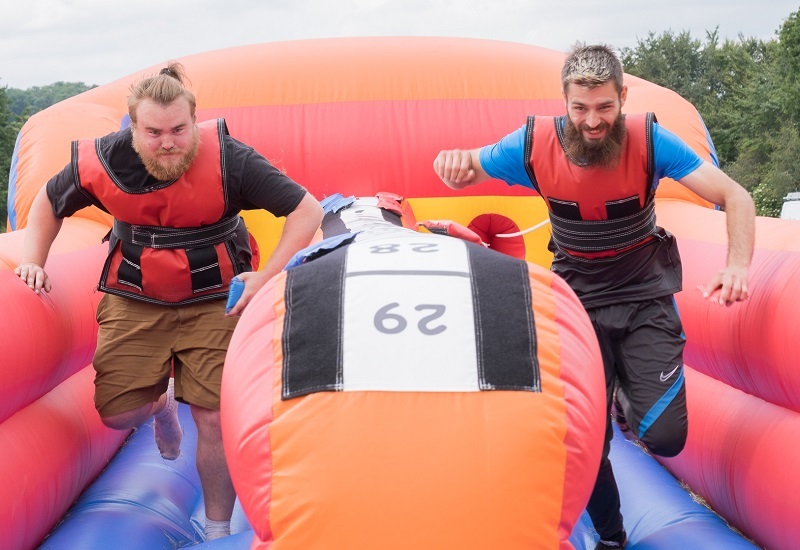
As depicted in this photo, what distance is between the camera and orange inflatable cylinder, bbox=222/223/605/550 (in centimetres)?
152

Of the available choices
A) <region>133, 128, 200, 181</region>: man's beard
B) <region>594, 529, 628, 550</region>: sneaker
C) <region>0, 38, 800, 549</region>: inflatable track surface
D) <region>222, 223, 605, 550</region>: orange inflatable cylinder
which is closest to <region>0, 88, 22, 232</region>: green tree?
<region>0, 38, 800, 549</region>: inflatable track surface

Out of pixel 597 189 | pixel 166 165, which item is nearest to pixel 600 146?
pixel 597 189

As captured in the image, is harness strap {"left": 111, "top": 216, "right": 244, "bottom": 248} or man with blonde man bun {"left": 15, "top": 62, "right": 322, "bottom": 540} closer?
man with blonde man bun {"left": 15, "top": 62, "right": 322, "bottom": 540}

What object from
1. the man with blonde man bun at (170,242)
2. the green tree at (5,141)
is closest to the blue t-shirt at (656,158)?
the man with blonde man bun at (170,242)

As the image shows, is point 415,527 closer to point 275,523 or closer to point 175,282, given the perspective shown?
point 275,523

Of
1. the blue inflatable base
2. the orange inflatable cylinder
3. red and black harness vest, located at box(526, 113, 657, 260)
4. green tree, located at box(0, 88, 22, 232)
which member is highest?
red and black harness vest, located at box(526, 113, 657, 260)

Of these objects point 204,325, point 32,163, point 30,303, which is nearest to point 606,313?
point 204,325

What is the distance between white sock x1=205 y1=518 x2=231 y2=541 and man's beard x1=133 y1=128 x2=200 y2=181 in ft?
3.05

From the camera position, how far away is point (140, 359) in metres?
2.62

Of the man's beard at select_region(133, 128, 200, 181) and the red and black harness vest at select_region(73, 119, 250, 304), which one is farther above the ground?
the man's beard at select_region(133, 128, 200, 181)

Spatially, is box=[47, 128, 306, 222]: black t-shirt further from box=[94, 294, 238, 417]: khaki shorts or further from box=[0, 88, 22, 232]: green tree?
box=[0, 88, 22, 232]: green tree

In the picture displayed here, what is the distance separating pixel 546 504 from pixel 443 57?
116 inches

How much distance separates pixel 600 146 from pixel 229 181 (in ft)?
3.30

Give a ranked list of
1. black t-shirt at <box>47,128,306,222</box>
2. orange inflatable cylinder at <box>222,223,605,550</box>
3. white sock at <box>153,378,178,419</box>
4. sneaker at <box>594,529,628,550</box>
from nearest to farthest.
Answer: orange inflatable cylinder at <box>222,223,605,550</box>
sneaker at <box>594,529,628,550</box>
black t-shirt at <box>47,128,306,222</box>
white sock at <box>153,378,178,419</box>
